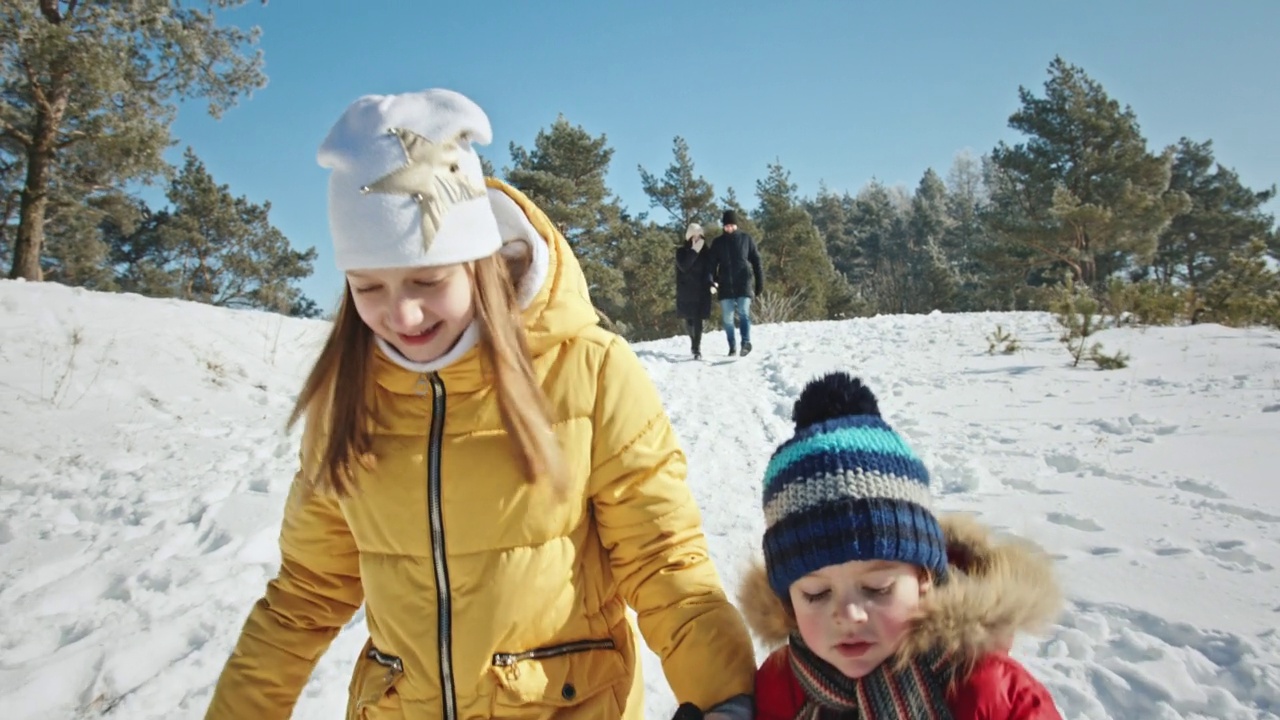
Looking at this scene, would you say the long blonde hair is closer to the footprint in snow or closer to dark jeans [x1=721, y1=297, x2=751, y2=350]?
the footprint in snow

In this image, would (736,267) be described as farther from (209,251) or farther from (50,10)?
(209,251)

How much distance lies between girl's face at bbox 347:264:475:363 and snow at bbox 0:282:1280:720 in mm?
508

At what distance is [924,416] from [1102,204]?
20.9 metres

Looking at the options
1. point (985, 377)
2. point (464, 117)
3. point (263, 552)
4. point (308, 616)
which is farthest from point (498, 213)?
point (985, 377)

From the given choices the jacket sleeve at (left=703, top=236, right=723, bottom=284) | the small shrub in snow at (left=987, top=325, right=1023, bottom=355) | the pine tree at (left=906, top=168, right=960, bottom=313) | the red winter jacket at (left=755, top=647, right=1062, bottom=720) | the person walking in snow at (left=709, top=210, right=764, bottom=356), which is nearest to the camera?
the red winter jacket at (left=755, top=647, right=1062, bottom=720)

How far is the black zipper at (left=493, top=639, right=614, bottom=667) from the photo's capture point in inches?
53.1

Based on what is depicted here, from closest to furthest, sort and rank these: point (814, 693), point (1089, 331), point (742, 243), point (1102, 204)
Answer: point (814, 693), point (1089, 331), point (742, 243), point (1102, 204)

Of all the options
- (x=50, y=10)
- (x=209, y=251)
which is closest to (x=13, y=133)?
(x=50, y=10)

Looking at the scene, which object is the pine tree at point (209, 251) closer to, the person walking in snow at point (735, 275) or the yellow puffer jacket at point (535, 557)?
the person walking in snow at point (735, 275)

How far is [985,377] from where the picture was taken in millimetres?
7055

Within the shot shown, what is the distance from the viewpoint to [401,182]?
1.33 meters

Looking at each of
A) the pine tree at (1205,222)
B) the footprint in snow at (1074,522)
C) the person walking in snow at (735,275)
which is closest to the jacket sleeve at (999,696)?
the footprint in snow at (1074,522)

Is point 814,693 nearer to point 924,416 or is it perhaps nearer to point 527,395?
point 527,395

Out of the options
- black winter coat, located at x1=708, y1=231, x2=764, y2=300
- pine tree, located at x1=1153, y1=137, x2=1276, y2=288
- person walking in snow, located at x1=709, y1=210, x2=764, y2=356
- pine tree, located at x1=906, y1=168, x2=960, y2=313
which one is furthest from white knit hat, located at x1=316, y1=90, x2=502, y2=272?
pine tree, located at x1=906, y1=168, x2=960, y2=313
